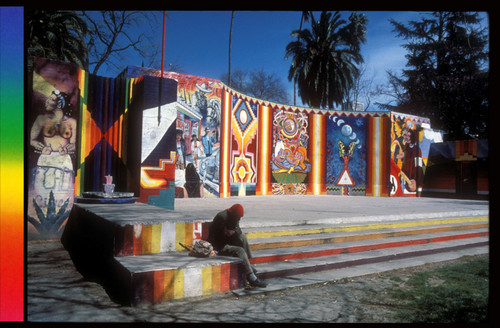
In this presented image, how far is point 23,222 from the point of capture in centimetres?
284

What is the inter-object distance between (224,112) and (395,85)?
2111 cm

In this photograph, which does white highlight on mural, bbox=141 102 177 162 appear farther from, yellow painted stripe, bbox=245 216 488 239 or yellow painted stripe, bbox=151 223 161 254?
yellow painted stripe, bbox=151 223 161 254

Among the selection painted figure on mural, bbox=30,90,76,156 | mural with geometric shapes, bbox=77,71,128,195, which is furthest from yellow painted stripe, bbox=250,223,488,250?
painted figure on mural, bbox=30,90,76,156

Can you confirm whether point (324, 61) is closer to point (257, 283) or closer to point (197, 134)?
point (197, 134)

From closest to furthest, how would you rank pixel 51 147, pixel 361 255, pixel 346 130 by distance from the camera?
pixel 361 255 < pixel 51 147 < pixel 346 130

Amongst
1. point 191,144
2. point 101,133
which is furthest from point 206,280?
point 191,144

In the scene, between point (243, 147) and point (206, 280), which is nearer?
point (206, 280)

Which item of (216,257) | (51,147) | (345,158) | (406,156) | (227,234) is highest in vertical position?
(406,156)

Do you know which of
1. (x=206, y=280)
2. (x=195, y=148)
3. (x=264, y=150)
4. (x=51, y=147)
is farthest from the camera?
(x=264, y=150)

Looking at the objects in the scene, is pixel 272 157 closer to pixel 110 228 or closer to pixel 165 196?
pixel 165 196

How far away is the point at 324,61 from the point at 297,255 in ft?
72.8

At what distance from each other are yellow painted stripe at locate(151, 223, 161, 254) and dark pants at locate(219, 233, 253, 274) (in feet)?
2.82

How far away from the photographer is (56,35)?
53.2 feet

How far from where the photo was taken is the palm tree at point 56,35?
50.7ft
